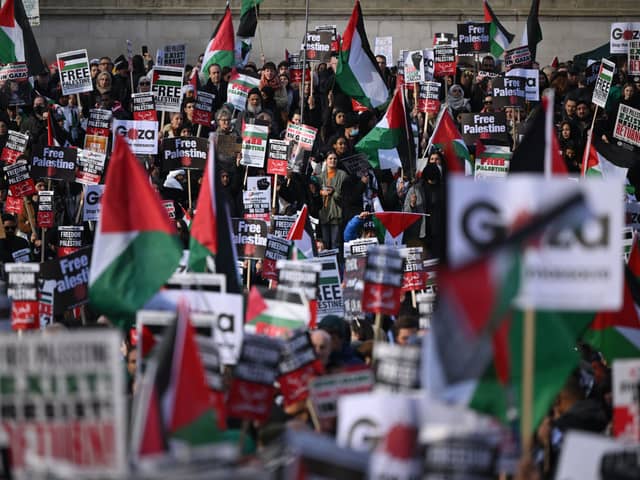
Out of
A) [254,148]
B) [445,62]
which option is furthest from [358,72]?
[254,148]

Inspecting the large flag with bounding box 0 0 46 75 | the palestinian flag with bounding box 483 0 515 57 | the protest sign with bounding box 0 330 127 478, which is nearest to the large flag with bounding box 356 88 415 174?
the large flag with bounding box 0 0 46 75

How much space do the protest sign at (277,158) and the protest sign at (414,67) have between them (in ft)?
16.2

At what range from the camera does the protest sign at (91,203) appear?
17531 mm

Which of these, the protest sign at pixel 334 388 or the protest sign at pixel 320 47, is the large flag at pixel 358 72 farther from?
the protest sign at pixel 334 388

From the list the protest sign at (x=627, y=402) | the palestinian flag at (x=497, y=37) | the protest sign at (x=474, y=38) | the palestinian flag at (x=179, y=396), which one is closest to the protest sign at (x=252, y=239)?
the protest sign at (x=474, y=38)

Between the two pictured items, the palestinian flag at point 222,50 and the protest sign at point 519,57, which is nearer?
the protest sign at point 519,57

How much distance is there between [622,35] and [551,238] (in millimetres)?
16389

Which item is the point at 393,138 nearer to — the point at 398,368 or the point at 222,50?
the point at 222,50

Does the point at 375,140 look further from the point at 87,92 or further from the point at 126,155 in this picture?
the point at 126,155

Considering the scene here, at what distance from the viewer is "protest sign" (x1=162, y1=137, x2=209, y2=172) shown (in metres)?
17.8

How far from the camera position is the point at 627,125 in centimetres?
1898

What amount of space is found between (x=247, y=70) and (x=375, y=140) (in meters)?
3.02

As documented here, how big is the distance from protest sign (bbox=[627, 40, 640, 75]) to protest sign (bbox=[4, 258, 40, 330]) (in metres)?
11.5

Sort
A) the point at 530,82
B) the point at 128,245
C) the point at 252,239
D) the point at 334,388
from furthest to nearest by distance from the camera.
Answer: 1. the point at 530,82
2. the point at 252,239
3. the point at 128,245
4. the point at 334,388
